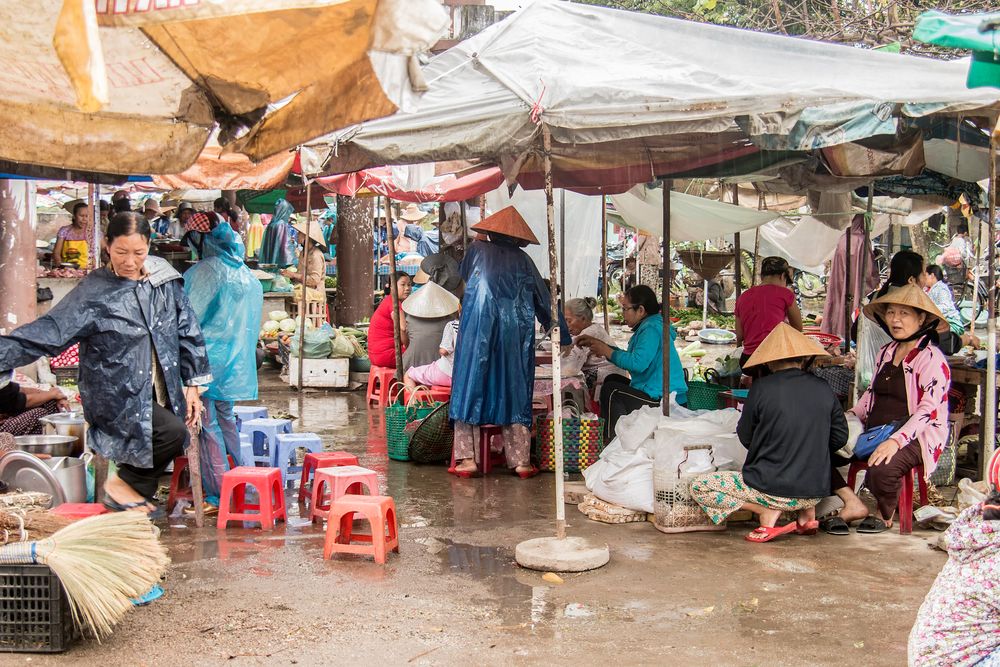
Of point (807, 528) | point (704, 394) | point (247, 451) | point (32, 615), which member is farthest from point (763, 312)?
point (32, 615)

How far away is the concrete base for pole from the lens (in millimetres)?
5371

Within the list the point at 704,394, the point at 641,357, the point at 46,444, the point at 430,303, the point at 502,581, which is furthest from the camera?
the point at 430,303

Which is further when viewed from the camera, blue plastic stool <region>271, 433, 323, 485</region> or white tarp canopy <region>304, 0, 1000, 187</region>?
blue plastic stool <region>271, 433, 323, 485</region>

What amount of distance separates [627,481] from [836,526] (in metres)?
1.34

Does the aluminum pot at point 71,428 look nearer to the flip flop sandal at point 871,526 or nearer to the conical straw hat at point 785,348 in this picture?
the conical straw hat at point 785,348

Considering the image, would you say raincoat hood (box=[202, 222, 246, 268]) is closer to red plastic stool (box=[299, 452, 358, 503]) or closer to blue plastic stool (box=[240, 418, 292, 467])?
blue plastic stool (box=[240, 418, 292, 467])

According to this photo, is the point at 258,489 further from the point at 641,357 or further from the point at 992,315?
the point at 992,315

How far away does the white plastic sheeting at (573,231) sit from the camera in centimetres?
1309

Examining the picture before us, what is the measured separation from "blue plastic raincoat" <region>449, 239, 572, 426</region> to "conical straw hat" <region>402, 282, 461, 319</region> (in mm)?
2234

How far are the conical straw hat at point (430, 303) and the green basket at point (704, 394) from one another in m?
2.55

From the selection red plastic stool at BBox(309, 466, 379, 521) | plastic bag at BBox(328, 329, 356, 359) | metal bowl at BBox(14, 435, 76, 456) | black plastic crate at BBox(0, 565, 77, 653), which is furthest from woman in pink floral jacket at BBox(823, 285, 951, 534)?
plastic bag at BBox(328, 329, 356, 359)

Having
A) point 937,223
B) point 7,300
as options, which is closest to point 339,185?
point 7,300

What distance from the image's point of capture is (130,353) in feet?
17.7

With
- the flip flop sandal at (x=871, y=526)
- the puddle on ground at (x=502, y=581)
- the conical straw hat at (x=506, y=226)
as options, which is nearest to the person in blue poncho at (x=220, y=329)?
the puddle on ground at (x=502, y=581)
